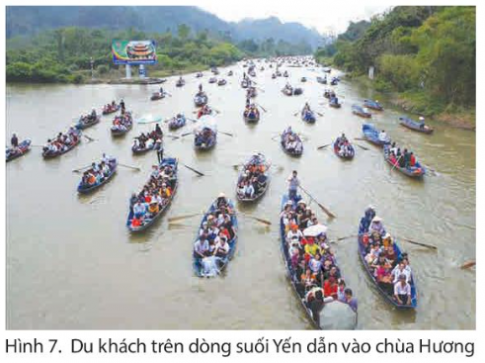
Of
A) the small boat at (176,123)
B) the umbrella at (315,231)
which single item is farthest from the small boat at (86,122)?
the umbrella at (315,231)

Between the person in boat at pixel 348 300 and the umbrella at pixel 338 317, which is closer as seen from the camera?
the umbrella at pixel 338 317

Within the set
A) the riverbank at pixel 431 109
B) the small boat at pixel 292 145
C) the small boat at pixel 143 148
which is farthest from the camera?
the riverbank at pixel 431 109

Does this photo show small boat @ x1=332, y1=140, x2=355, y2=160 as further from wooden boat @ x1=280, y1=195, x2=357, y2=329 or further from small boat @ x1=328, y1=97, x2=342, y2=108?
small boat @ x1=328, y1=97, x2=342, y2=108

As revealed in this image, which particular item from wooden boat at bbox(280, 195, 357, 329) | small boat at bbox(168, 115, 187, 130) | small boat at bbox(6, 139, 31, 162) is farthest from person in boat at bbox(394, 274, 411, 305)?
small boat at bbox(168, 115, 187, 130)

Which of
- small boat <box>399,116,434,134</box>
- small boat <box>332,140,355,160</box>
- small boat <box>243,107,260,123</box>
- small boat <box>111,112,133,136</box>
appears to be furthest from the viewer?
small boat <box>243,107,260,123</box>

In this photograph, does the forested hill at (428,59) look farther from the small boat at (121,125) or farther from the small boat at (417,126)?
the small boat at (121,125)

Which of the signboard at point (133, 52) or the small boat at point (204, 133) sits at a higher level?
the signboard at point (133, 52)

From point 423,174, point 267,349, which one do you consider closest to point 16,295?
point 267,349
